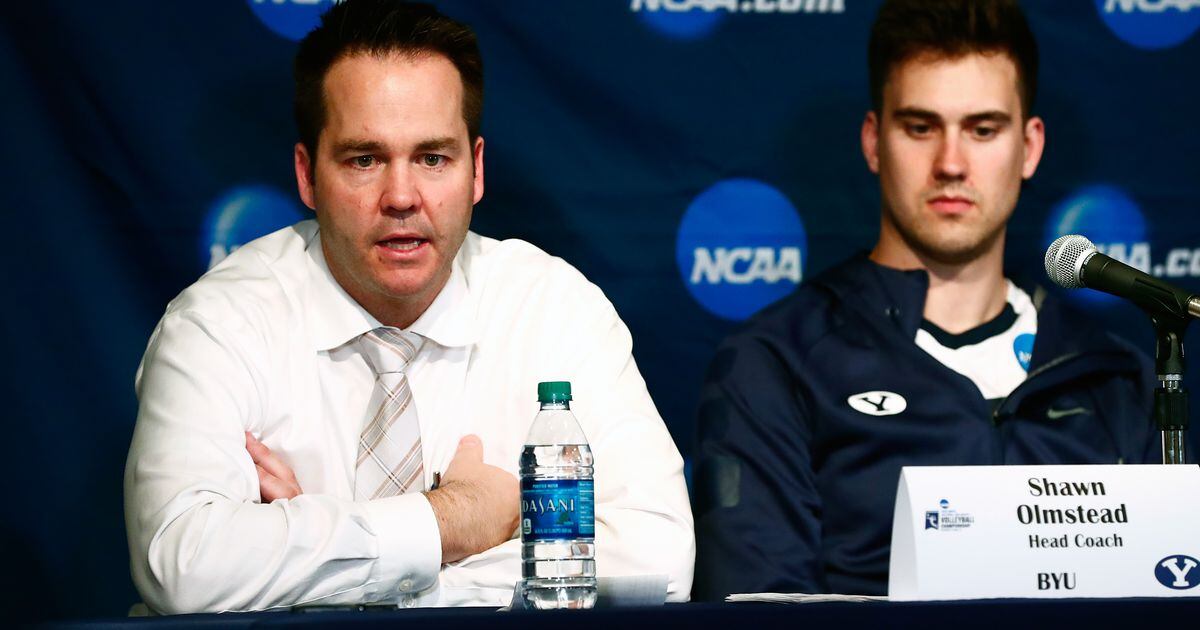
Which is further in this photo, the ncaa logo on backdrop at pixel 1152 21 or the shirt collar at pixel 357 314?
the ncaa logo on backdrop at pixel 1152 21

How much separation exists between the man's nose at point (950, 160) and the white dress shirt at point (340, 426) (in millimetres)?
670

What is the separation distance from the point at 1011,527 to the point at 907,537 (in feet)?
0.37

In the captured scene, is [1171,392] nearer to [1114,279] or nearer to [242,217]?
[1114,279]

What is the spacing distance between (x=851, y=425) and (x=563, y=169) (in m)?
0.75

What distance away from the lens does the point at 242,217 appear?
2551 mm

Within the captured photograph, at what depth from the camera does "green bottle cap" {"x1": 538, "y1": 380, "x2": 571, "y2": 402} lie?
1626mm

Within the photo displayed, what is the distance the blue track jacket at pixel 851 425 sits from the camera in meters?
2.28

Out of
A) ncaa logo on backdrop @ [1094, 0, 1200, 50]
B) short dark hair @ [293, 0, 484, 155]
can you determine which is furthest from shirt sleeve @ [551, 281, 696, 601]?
ncaa logo on backdrop @ [1094, 0, 1200, 50]

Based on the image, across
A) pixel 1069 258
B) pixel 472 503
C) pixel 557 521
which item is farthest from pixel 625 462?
pixel 1069 258

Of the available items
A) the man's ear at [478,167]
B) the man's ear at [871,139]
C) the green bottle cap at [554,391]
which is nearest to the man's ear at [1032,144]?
the man's ear at [871,139]

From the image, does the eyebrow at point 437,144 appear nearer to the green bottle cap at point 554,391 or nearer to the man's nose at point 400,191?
the man's nose at point 400,191

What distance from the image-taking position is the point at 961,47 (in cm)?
249

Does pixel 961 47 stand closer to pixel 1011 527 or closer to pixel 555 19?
pixel 555 19

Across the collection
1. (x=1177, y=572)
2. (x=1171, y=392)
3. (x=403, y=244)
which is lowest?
(x=1177, y=572)
